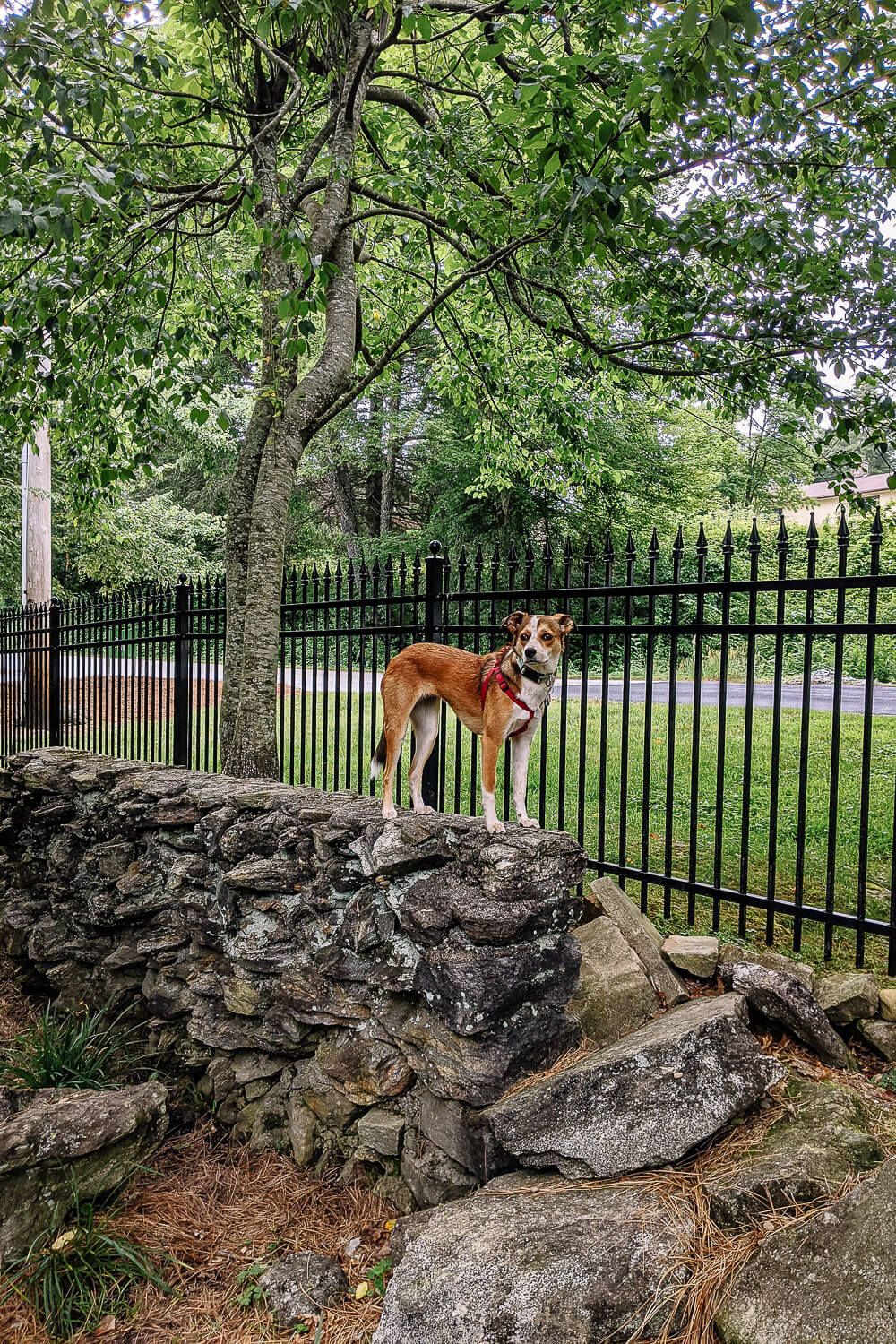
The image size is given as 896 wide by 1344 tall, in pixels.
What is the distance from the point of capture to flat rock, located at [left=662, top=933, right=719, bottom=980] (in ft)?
11.5

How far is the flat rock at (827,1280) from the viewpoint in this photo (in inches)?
74.6

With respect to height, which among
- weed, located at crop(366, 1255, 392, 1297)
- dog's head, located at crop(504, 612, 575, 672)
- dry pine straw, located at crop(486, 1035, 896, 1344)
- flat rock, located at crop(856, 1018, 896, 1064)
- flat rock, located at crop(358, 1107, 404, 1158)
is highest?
dog's head, located at crop(504, 612, 575, 672)

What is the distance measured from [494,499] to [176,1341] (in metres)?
19.9

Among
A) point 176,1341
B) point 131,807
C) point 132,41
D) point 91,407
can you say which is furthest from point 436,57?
point 176,1341

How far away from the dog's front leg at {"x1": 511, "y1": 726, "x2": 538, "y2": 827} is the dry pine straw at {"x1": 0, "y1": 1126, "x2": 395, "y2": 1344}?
5.56 feet

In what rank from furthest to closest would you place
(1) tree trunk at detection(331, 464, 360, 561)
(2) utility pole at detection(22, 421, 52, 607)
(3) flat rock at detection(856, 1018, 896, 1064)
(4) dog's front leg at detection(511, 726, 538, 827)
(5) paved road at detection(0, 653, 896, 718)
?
(1) tree trunk at detection(331, 464, 360, 561) < (2) utility pole at detection(22, 421, 52, 607) < (5) paved road at detection(0, 653, 896, 718) < (4) dog's front leg at detection(511, 726, 538, 827) < (3) flat rock at detection(856, 1018, 896, 1064)

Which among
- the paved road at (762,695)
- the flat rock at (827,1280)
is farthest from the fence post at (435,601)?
the paved road at (762,695)

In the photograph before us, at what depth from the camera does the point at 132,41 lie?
12.5 ft

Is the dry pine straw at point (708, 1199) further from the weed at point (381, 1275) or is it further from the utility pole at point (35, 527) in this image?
the utility pole at point (35, 527)

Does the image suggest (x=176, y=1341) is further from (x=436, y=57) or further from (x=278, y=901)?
(x=436, y=57)

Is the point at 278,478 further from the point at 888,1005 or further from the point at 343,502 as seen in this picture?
the point at 343,502

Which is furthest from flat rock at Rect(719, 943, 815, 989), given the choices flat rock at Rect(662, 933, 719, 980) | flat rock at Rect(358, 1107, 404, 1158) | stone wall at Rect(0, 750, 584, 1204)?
flat rock at Rect(358, 1107, 404, 1158)

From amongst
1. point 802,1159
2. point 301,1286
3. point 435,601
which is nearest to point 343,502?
point 435,601

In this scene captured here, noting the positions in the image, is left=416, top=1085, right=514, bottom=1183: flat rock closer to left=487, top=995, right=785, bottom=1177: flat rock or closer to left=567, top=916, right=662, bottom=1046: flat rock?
left=487, top=995, right=785, bottom=1177: flat rock
